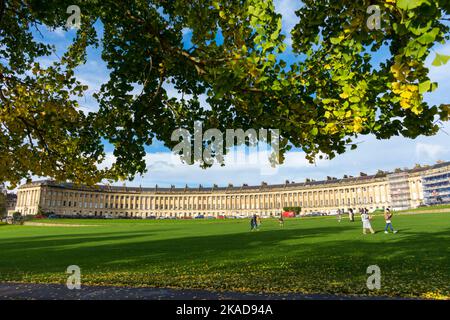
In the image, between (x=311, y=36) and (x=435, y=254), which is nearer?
(x=311, y=36)

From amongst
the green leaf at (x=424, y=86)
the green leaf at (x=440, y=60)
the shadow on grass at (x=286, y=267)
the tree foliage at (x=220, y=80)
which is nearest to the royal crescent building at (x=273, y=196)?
the shadow on grass at (x=286, y=267)

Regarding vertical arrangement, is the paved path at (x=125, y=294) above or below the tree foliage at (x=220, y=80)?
below

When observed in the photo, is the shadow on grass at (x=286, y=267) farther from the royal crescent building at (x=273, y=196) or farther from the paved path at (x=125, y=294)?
the royal crescent building at (x=273, y=196)

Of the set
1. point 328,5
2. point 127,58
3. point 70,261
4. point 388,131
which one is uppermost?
point 328,5

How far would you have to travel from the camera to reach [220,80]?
5383mm

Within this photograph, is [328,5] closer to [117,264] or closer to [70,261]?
[117,264]

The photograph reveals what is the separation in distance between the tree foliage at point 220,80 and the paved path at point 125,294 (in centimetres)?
342

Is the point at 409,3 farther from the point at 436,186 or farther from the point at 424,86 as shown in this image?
the point at 436,186

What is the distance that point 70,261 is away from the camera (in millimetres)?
16859

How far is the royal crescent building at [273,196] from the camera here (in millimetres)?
150750

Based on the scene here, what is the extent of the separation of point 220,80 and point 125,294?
22.1 ft

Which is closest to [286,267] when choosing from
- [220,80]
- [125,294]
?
[125,294]
